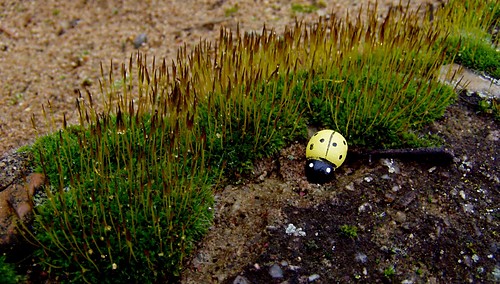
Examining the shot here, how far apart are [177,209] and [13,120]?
2561 millimetres

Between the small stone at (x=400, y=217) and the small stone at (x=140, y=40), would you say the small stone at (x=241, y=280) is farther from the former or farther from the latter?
the small stone at (x=140, y=40)

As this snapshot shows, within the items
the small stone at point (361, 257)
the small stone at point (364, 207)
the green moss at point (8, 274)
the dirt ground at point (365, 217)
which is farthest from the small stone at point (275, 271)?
the green moss at point (8, 274)

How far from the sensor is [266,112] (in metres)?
3.88

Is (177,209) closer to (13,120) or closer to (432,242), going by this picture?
(432,242)

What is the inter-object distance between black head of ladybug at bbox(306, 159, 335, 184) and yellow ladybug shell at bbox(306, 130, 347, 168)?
3cm

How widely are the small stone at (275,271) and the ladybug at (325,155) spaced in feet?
2.59

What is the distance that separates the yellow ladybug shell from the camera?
3529mm

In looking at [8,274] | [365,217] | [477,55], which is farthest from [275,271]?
[477,55]

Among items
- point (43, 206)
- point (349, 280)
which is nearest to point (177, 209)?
point (43, 206)

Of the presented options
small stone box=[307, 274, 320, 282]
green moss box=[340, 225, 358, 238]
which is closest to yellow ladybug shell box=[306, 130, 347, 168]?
green moss box=[340, 225, 358, 238]

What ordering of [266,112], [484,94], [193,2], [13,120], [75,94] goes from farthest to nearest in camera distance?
[193,2] → [75,94] → [13,120] → [484,94] → [266,112]

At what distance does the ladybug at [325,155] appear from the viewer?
3.53m

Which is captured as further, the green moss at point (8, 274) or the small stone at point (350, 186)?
the small stone at point (350, 186)

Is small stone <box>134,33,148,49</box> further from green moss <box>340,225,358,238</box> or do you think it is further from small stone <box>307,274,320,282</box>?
small stone <box>307,274,320,282</box>
